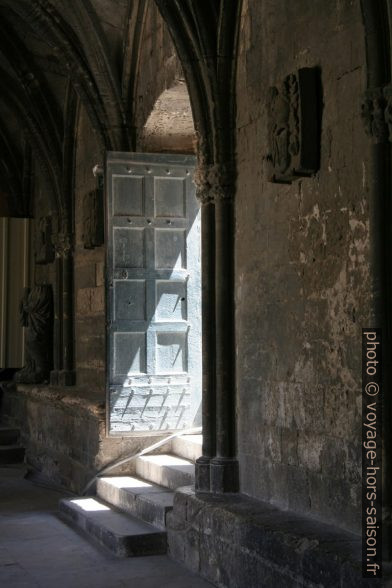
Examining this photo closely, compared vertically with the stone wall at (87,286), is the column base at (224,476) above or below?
below

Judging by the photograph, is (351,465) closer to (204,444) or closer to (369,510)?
(369,510)

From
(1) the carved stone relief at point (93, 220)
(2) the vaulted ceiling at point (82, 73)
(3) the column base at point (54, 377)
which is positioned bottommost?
(3) the column base at point (54, 377)

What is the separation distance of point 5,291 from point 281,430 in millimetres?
7208

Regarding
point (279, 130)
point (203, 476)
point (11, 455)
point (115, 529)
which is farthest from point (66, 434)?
point (279, 130)

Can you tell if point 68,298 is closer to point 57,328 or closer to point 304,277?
point 57,328

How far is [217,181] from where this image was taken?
19.1 feet

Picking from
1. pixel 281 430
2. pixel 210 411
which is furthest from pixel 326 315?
pixel 210 411

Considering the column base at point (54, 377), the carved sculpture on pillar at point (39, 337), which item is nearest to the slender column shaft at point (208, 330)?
the column base at point (54, 377)

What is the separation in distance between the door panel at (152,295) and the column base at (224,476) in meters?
1.70

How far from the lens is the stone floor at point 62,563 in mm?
5309

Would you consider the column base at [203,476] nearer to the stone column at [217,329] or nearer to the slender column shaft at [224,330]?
the stone column at [217,329]

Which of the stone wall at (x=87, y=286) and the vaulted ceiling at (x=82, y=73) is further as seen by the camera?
the stone wall at (x=87, y=286)

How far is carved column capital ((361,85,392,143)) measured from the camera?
12.9ft

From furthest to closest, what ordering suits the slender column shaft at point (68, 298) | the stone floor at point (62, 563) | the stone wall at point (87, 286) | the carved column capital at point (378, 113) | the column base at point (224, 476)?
1. the slender column shaft at point (68, 298)
2. the stone wall at point (87, 286)
3. the column base at point (224, 476)
4. the stone floor at point (62, 563)
5. the carved column capital at point (378, 113)
